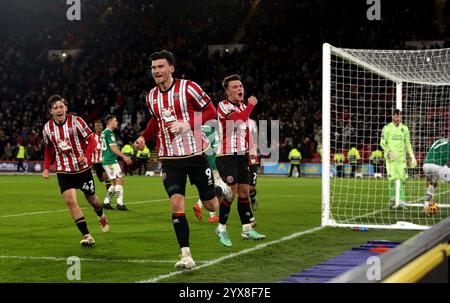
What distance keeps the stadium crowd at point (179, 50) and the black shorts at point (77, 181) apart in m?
21.4

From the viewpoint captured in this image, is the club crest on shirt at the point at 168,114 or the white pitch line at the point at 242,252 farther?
the club crest on shirt at the point at 168,114

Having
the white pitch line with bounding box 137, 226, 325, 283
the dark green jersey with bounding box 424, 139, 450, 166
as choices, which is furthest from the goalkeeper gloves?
the white pitch line with bounding box 137, 226, 325, 283

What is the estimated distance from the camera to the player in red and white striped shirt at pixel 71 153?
8211 mm

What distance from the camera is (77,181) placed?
8336 millimetres

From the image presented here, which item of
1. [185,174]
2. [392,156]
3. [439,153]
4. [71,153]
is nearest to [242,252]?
[185,174]

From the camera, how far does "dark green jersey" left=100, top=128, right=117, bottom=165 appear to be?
530 inches

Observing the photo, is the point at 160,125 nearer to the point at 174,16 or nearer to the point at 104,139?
the point at 104,139

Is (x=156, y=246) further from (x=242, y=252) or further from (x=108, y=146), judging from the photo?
(x=108, y=146)

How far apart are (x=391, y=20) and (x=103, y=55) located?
1749cm

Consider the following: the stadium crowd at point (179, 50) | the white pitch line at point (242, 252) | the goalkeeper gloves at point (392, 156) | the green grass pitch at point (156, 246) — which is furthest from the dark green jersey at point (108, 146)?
the stadium crowd at point (179, 50)

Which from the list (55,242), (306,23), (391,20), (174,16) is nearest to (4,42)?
(174,16)

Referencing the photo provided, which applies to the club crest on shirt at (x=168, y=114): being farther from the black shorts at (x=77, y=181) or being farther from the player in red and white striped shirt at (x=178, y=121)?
the black shorts at (x=77, y=181)

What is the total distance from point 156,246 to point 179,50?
2987 centimetres

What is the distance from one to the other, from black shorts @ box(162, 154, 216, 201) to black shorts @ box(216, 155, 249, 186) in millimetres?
1473
